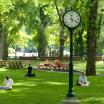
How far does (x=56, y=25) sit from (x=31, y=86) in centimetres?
5886

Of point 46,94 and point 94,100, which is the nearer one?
point 94,100

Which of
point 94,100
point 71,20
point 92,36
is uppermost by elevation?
point 92,36

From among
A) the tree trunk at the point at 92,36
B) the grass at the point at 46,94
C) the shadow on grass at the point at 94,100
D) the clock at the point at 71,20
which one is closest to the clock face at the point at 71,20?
the clock at the point at 71,20

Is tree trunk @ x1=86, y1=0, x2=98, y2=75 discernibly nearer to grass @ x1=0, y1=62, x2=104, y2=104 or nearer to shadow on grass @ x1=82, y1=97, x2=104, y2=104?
grass @ x1=0, y1=62, x2=104, y2=104

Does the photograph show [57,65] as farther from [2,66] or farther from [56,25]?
[56,25]

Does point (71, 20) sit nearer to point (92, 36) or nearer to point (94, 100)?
point (94, 100)

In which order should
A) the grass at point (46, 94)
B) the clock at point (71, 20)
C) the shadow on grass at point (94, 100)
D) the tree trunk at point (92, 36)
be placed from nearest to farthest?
1. the clock at point (71, 20)
2. the shadow on grass at point (94, 100)
3. the grass at point (46, 94)
4. the tree trunk at point (92, 36)

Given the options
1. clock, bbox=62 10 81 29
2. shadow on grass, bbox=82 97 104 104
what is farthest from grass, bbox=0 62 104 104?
clock, bbox=62 10 81 29

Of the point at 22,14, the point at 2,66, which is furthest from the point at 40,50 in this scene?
the point at 2,66

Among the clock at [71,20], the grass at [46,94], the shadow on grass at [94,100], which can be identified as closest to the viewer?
the clock at [71,20]

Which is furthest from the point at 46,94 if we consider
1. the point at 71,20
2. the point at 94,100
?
the point at 71,20

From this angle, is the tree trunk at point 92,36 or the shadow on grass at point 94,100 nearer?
the shadow on grass at point 94,100

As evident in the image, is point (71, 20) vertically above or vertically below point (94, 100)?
above

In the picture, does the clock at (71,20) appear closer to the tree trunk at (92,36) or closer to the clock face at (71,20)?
the clock face at (71,20)
